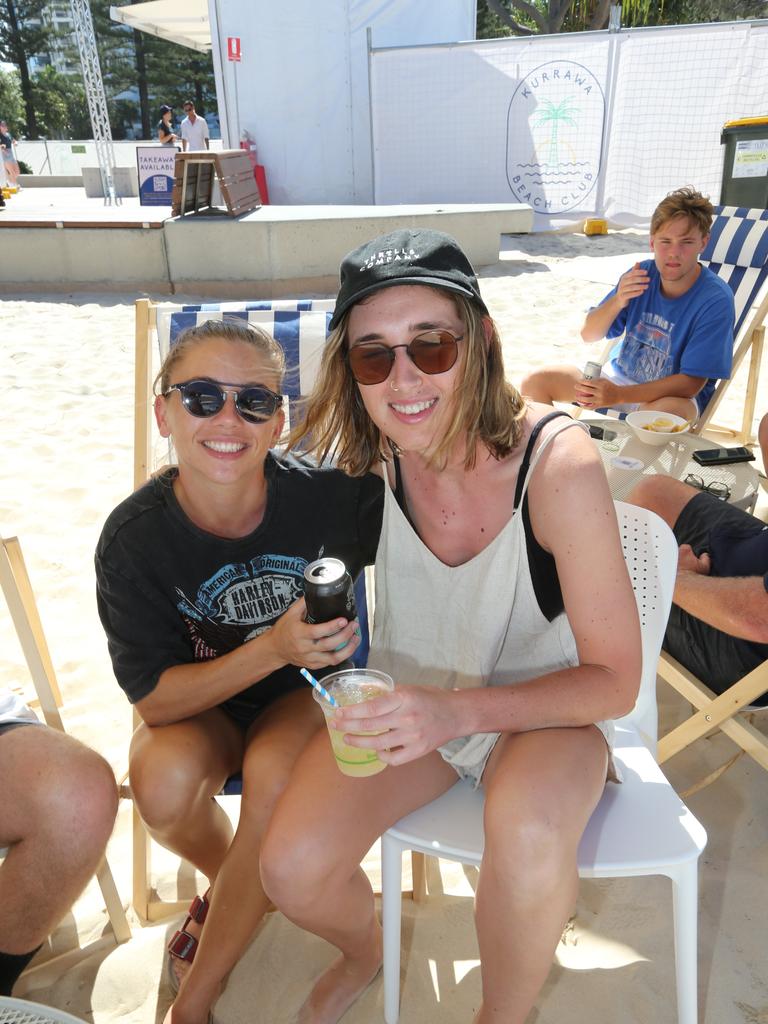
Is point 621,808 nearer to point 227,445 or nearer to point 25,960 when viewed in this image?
point 227,445

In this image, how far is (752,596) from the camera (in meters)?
1.95

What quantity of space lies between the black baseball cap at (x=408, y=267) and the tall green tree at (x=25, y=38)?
131 ft

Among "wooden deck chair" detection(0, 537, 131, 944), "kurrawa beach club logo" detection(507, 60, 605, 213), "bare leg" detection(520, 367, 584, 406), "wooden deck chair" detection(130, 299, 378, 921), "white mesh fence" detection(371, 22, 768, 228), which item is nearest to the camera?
"wooden deck chair" detection(0, 537, 131, 944)

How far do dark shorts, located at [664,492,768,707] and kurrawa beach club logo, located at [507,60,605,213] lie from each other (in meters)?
10.2

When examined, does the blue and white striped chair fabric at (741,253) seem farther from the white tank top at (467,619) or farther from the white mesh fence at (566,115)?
the white mesh fence at (566,115)

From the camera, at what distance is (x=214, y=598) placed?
1.85 m

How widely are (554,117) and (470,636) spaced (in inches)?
448

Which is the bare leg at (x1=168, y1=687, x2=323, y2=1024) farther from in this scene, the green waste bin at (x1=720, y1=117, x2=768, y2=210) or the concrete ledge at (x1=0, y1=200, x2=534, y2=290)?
the concrete ledge at (x1=0, y1=200, x2=534, y2=290)

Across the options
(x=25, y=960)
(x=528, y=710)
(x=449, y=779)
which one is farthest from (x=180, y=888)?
(x=528, y=710)

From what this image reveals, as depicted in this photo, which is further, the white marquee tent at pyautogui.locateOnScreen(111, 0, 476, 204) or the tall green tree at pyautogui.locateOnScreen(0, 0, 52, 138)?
the tall green tree at pyautogui.locateOnScreen(0, 0, 52, 138)

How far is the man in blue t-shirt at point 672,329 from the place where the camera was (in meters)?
3.70

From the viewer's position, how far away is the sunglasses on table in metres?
2.65

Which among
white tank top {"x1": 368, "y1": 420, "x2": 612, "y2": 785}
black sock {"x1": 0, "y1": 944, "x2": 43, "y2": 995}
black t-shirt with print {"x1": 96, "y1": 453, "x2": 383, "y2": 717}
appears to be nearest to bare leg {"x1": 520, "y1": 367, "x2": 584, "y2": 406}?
black t-shirt with print {"x1": 96, "y1": 453, "x2": 383, "y2": 717}

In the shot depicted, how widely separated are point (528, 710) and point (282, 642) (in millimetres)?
511
